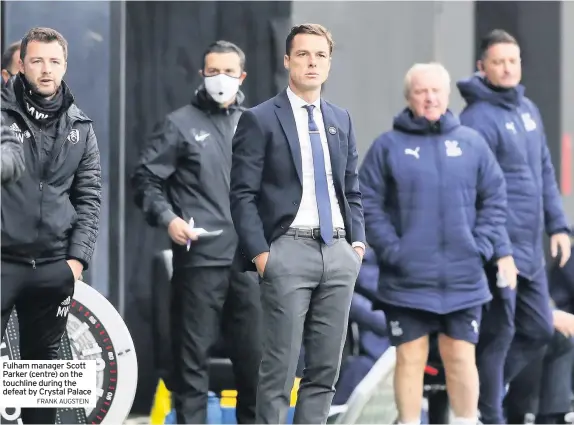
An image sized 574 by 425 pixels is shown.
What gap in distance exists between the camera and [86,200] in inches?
302

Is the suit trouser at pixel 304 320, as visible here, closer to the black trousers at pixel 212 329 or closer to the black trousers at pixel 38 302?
the black trousers at pixel 38 302

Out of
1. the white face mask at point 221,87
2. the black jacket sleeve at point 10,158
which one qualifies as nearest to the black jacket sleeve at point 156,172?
the white face mask at point 221,87

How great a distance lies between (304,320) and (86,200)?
1.06m

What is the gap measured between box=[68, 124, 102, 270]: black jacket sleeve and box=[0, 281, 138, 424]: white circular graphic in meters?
0.68

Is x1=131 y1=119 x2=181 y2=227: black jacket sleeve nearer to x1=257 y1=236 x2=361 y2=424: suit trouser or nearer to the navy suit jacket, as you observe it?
the navy suit jacket

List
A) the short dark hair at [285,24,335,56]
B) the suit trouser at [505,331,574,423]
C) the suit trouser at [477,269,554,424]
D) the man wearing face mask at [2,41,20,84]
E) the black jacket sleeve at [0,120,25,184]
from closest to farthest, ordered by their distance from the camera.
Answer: the black jacket sleeve at [0,120,25,184] → the short dark hair at [285,24,335,56] → the man wearing face mask at [2,41,20,84] → the suit trouser at [477,269,554,424] → the suit trouser at [505,331,574,423]

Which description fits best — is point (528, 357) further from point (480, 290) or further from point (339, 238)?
point (339, 238)

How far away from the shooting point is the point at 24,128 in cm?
747

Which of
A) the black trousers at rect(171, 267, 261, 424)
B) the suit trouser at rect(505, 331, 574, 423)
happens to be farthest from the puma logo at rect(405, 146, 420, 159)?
the suit trouser at rect(505, 331, 574, 423)

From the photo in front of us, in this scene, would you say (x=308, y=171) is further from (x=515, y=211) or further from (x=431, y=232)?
(x=515, y=211)

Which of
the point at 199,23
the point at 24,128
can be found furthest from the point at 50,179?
the point at 199,23

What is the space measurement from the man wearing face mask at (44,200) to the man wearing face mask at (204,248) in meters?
1.52

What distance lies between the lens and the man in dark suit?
301 inches

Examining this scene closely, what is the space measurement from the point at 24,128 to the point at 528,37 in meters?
4.84
